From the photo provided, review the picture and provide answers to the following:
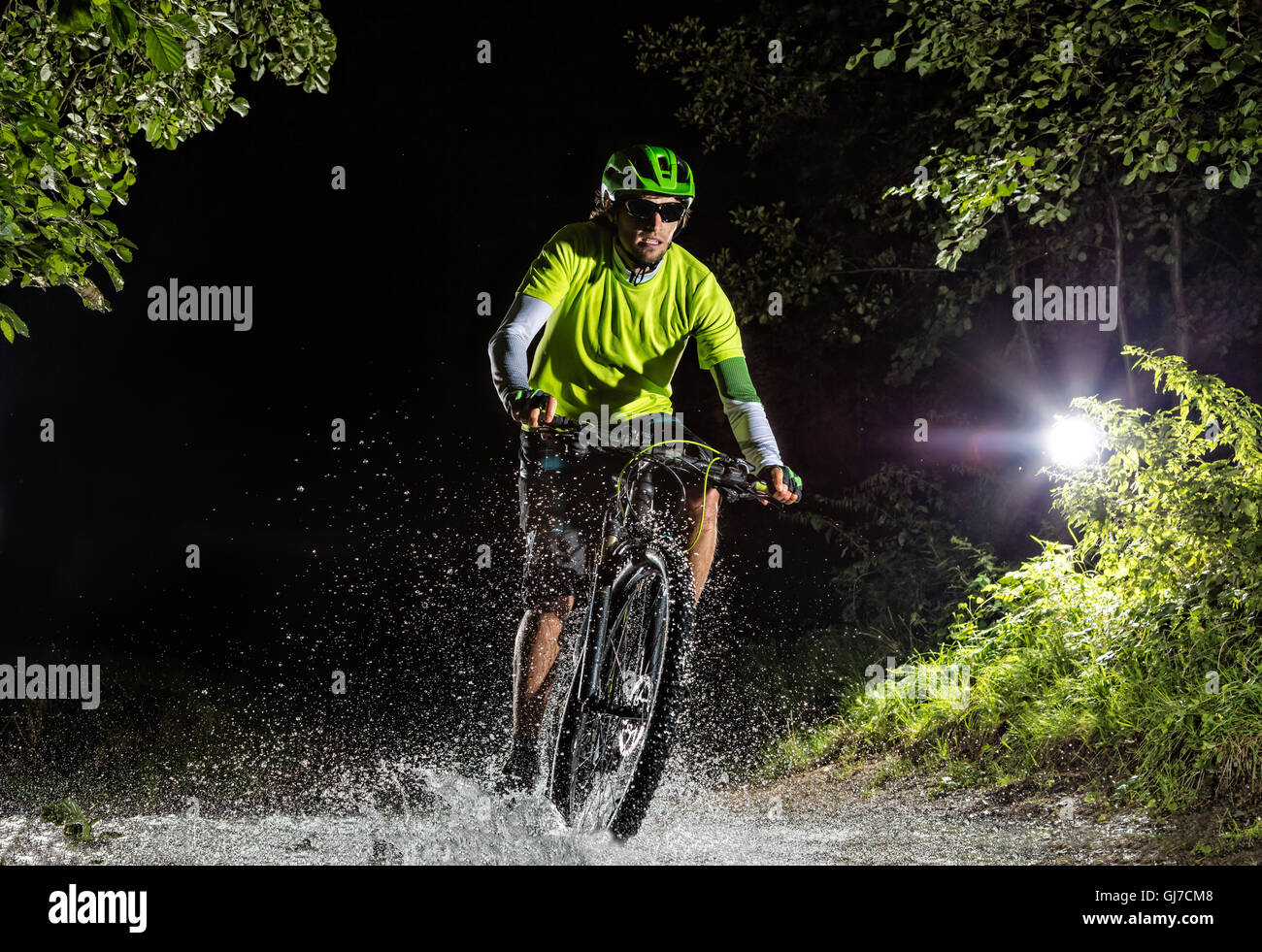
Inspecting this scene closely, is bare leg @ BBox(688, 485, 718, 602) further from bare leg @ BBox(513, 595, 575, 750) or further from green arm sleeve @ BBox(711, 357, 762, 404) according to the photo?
green arm sleeve @ BBox(711, 357, 762, 404)

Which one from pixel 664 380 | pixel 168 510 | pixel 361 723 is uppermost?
pixel 664 380

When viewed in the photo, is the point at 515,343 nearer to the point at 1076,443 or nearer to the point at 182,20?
the point at 182,20

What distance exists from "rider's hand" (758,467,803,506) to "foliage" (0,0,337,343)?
2821 mm

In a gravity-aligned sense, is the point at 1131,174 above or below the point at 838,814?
above

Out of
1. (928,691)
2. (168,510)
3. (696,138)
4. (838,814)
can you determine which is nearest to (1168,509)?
(928,691)

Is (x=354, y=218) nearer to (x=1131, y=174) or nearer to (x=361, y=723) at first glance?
(x=361, y=723)

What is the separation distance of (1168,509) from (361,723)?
14.9 feet

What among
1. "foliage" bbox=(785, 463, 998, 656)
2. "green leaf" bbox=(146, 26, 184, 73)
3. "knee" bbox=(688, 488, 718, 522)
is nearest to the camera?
"green leaf" bbox=(146, 26, 184, 73)

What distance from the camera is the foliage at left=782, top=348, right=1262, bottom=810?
4.25 m

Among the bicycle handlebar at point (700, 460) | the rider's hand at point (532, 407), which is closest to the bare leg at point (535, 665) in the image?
the bicycle handlebar at point (700, 460)

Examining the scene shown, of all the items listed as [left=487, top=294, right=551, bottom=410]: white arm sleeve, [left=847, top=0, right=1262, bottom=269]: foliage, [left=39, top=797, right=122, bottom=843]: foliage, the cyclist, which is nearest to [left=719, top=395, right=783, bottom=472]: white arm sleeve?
the cyclist

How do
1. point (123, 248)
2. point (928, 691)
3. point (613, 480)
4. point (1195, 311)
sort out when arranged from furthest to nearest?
point (1195, 311), point (928, 691), point (123, 248), point (613, 480)

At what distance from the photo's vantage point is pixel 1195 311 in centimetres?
658

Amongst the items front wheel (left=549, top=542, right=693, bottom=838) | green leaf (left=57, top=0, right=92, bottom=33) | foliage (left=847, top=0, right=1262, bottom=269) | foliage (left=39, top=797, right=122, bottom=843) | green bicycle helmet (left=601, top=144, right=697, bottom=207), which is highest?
foliage (left=847, top=0, right=1262, bottom=269)
